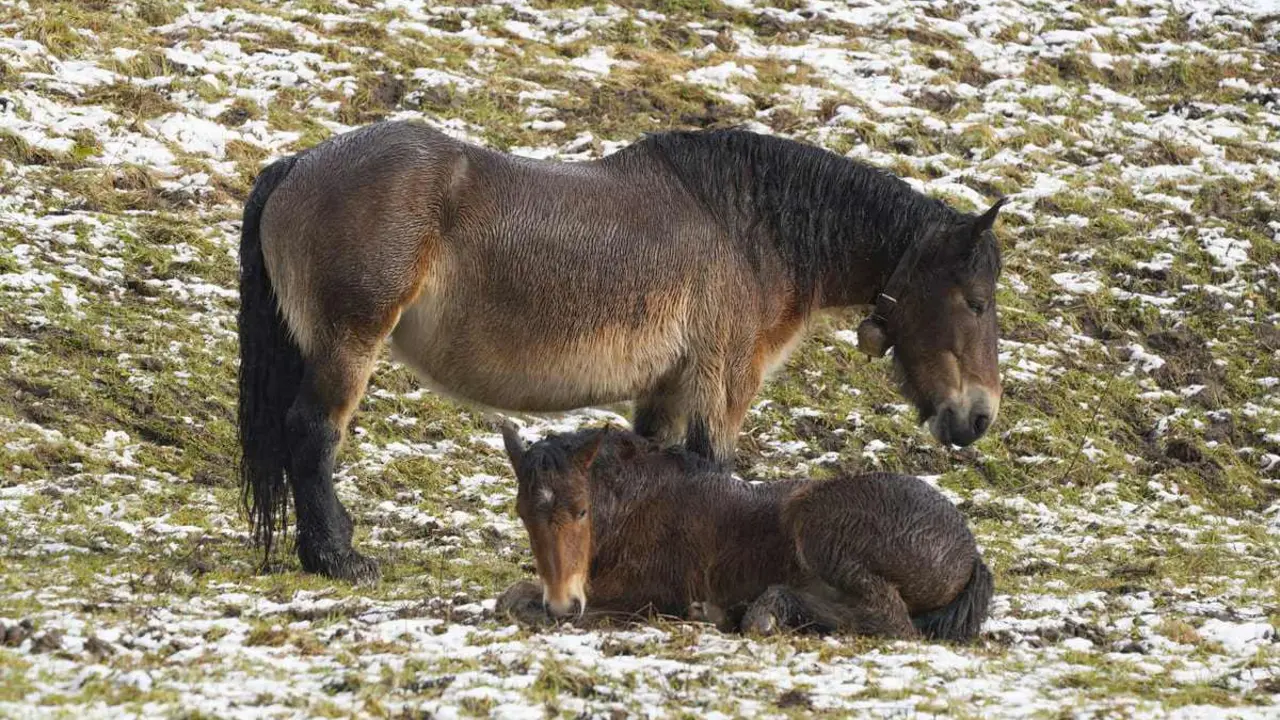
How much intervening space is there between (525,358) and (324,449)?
1.08 metres

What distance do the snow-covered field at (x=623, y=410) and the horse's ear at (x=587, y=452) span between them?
75 centimetres

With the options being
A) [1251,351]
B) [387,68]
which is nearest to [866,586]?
[1251,351]

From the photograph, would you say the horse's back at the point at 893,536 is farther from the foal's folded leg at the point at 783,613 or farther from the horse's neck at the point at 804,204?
the horse's neck at the point at 804,204

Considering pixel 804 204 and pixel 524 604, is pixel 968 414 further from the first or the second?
pixel 524 604

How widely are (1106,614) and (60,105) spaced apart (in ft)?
32.7

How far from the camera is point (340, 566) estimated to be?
7.39 metres

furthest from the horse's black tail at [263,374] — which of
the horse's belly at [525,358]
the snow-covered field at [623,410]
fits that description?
the horse's belly at [525,358]

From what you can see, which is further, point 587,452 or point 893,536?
point 587,452

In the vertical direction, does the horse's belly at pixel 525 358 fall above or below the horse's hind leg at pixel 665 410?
above

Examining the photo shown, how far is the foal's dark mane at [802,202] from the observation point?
318 inches

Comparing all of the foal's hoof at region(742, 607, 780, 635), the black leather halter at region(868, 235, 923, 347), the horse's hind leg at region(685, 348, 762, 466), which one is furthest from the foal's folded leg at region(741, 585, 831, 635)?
the black leather halter at region(868, 235, 923, 347)

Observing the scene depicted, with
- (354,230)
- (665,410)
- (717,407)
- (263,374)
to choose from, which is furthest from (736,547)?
(263,374)

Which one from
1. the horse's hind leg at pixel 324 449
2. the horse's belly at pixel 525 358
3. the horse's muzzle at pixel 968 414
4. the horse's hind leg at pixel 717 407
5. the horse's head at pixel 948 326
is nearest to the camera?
the horse's hind leg at pixel 324 449

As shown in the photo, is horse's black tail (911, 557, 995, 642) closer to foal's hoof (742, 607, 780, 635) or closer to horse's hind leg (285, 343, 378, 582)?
foal's hoof (742, 607, 780, 635)
